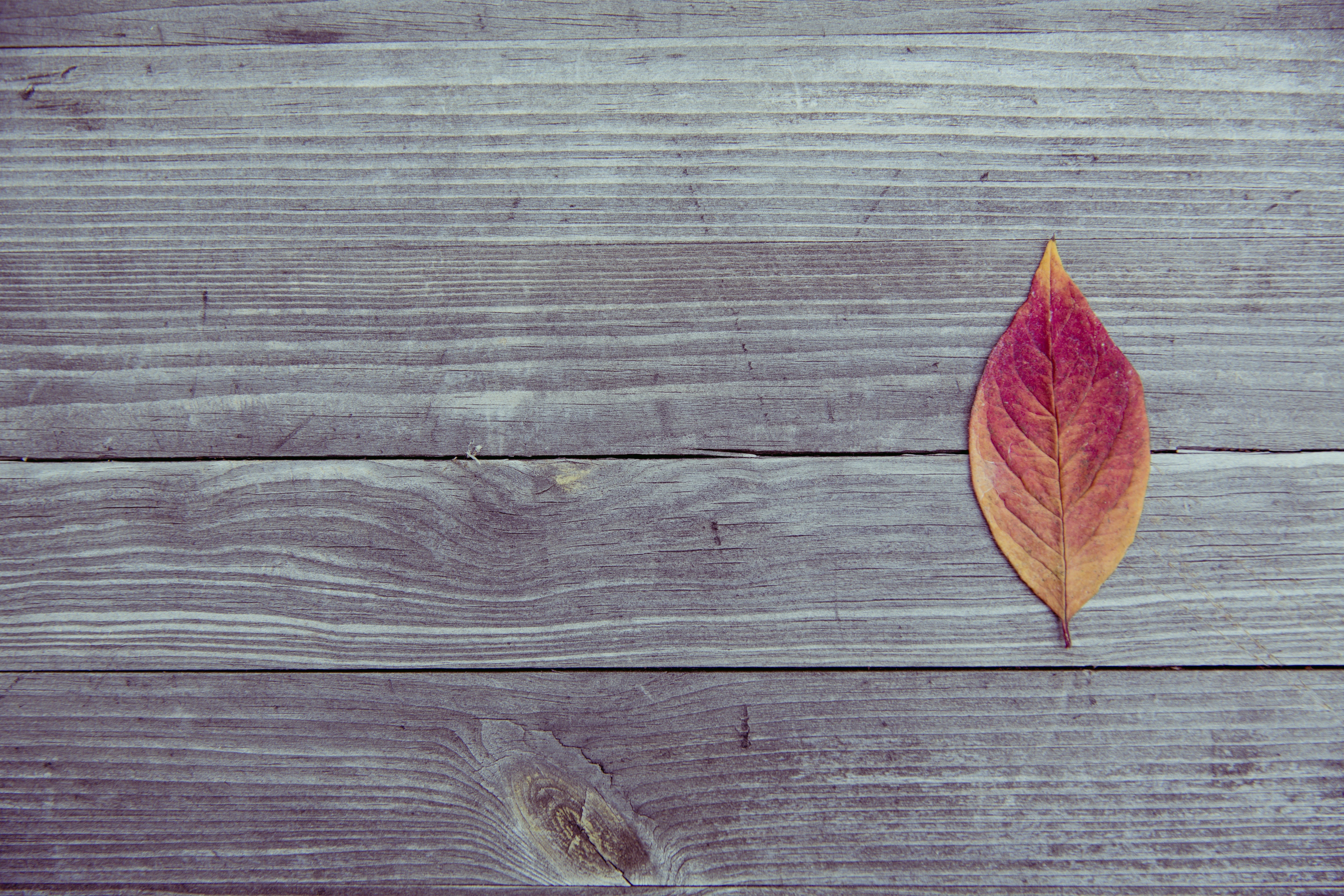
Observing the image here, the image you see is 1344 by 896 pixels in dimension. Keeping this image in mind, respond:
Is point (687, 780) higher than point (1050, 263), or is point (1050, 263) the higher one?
point (1050, 263)

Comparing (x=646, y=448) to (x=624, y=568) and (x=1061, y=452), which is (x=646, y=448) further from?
(x=1061, y=452)

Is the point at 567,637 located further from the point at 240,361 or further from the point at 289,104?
the point at 289,104

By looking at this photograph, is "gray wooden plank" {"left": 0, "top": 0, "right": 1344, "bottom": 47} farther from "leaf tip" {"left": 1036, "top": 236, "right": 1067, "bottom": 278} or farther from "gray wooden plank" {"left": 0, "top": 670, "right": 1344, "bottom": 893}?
"gray wooden plank" {"left": 0, "top": 670, "right": 1344, "bottom": 893}

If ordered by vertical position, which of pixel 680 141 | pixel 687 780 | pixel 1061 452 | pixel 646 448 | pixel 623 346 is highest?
pixel 680 141

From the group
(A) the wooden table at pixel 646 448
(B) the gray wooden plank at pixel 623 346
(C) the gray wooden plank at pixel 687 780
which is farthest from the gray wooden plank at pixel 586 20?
(C) the gray wooden plank at pixel 687 780

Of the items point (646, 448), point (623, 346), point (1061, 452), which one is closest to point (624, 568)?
point (646, 448)

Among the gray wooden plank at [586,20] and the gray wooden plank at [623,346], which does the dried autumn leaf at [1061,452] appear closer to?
the gray wooden plank at [623,346]
